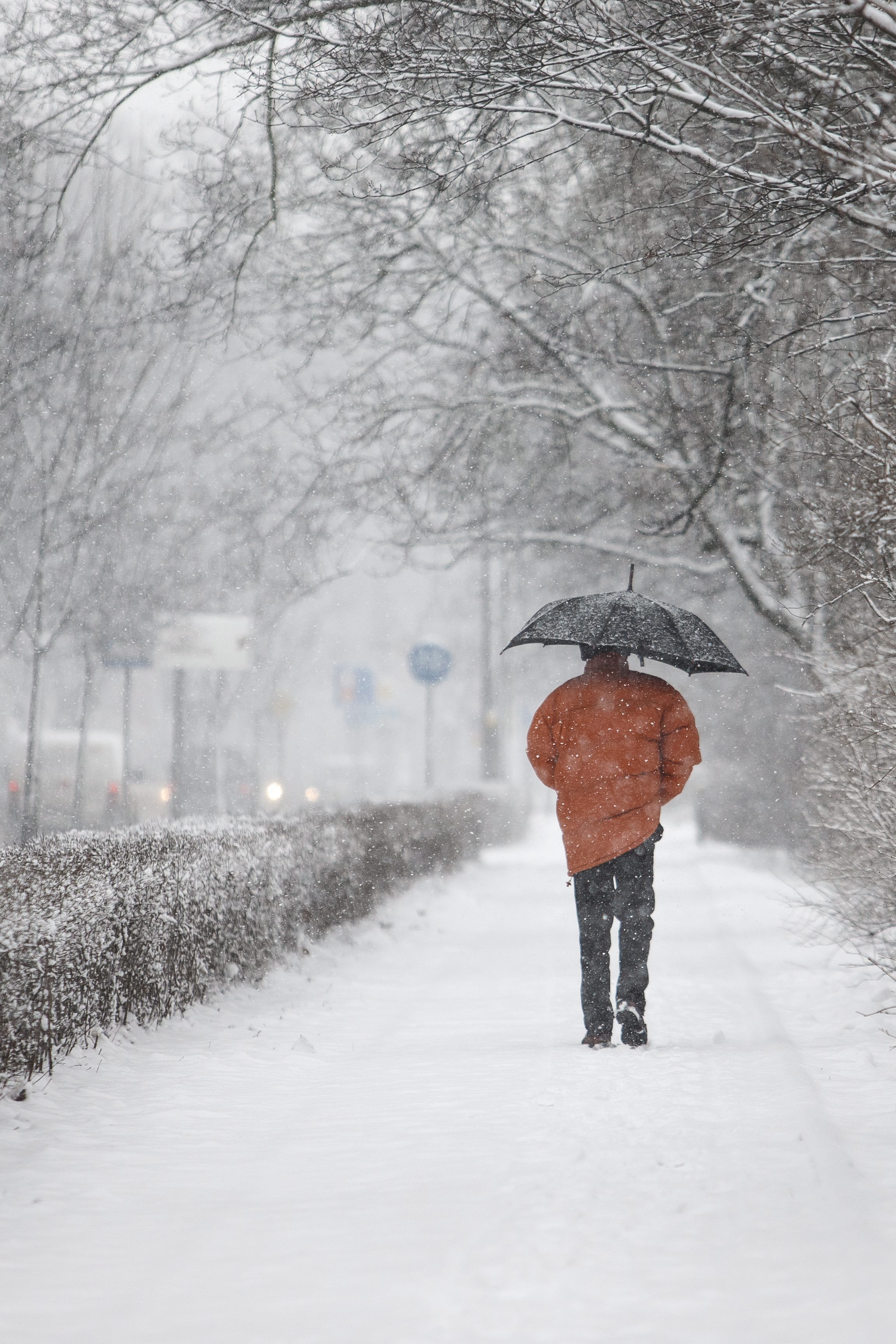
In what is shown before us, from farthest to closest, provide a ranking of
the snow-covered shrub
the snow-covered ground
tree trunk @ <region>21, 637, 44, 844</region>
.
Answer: tree trunk @ <region>21, 637, 44, 844</region> → the snow-covered shrub → the snow-covered ground

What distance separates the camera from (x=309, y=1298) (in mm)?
3189

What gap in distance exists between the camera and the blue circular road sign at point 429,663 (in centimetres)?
2064

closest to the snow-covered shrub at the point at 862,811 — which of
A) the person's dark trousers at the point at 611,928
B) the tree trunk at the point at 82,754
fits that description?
the person's dark trousers at the point at 611,928

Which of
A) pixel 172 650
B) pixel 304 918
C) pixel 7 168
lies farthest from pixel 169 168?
pixel 172 650

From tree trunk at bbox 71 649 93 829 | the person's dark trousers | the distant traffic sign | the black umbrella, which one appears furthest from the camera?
the distant traffic sign

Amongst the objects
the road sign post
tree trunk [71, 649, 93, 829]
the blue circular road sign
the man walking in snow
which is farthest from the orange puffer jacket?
the blue circular road sign

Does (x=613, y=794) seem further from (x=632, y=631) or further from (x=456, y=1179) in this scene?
(x=456, y=1179)

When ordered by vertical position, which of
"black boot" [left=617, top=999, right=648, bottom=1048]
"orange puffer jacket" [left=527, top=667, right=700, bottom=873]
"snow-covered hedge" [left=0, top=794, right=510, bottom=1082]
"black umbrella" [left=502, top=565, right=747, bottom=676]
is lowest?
"black boot" [left=617, top=999, right=648, bottom=1048]

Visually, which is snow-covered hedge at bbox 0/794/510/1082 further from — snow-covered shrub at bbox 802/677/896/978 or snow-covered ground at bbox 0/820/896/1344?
snow-covered shrub at bbox 802/677/896/978

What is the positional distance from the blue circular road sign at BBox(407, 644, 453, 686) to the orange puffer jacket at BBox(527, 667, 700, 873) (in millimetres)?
13870

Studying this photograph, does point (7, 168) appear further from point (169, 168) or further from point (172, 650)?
point (172, 650)

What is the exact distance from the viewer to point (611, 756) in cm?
649

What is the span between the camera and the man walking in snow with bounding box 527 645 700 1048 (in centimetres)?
636

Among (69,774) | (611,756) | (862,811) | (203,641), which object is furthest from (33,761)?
(69,774)
